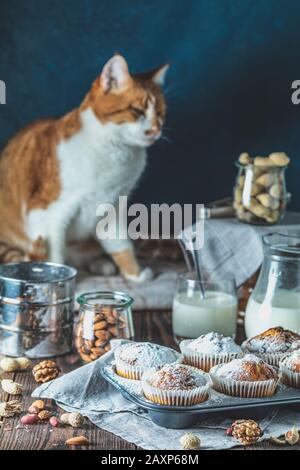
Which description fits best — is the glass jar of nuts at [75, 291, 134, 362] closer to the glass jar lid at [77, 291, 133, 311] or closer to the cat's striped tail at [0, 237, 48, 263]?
the glass jar lid at [77, 291, 133, 311]

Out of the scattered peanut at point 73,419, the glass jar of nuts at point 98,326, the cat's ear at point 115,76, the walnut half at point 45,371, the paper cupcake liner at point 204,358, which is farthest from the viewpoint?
the cat's ear at point 115,76

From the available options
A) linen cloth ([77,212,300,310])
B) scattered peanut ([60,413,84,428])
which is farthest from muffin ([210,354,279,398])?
linen cloth ([77,212,300,310])

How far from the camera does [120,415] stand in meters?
1.67

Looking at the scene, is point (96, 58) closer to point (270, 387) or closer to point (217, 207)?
point (217, 207)

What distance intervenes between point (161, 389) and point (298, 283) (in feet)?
1.87

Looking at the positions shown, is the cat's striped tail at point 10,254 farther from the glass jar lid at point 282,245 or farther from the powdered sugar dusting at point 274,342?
the powdered sugar dusting at point 274,342

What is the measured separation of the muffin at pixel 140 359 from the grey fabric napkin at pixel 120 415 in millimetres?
65

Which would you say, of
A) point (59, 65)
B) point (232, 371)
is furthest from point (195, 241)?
point (59, 65)

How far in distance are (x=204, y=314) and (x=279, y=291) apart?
19 centimetres

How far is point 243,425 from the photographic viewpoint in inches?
61.6

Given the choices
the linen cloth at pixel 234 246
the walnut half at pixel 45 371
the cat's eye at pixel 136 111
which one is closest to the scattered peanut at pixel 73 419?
the walnut half at pixel 45 371

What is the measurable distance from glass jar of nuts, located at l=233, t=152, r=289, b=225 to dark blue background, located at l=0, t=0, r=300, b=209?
0.59 m

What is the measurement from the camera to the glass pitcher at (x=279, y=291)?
6.59ft

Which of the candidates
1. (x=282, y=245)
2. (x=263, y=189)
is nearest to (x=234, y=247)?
(x=263, y=189)
